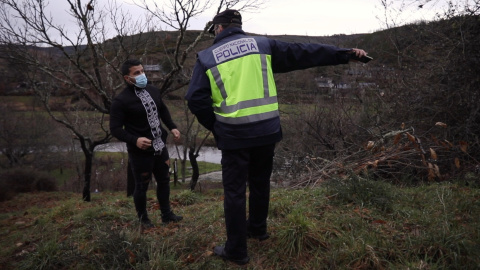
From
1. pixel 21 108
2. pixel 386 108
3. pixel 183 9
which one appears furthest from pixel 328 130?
pixel 21 108

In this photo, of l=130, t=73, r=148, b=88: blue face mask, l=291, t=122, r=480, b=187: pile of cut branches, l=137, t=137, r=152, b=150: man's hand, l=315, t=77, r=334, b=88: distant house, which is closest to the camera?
l=137, t=137, r=152, b=150: man's hand

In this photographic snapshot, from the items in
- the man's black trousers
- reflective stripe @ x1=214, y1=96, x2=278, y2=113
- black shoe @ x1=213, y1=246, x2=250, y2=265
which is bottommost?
black shoe @ x1=213, y1=246, x2=250, y2=265

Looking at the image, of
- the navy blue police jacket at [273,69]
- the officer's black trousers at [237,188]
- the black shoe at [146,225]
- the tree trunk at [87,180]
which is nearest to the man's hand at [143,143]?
the black shoe at [146,225]

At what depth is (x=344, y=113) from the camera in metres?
13.8

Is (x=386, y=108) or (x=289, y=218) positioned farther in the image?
(x=386, y=108)

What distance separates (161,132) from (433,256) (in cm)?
296

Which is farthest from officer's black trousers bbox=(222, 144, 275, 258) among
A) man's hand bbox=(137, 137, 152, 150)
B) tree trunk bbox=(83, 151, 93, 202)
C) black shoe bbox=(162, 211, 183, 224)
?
tree trunk bbox=(83, 151, 93, 202)

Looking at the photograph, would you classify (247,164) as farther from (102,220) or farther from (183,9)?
(183,9)

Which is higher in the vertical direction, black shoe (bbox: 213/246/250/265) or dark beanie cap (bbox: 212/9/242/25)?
dark beanie cap (bbox: 212/9/242/25)

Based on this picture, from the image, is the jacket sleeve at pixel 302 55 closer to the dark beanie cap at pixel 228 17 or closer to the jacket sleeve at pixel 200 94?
the dark beanie cap at pixel 228 17

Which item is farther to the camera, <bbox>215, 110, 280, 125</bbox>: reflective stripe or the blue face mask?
the blue face mask

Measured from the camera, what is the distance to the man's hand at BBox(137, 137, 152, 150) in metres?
3.69

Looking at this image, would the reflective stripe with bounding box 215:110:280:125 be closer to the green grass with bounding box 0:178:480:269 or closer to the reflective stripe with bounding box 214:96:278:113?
the reflective stripe with bounding box 214:96:278:113

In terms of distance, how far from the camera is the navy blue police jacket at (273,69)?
267cm
